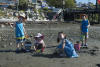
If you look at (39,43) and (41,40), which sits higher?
(41,40)

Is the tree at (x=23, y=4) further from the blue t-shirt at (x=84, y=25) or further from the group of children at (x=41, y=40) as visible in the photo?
the group of children at (x=41, y=40)

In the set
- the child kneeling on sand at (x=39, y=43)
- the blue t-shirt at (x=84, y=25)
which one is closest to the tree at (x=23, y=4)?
the blue t-shirt at (x=84, y=25)

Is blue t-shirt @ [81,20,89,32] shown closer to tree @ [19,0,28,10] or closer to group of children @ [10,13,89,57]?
group of children @ [10,13,89,57]

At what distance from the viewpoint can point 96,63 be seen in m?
9.45

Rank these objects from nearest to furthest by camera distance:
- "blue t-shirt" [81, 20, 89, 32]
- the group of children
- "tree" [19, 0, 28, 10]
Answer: the group of children
"blue t-shirt" [81, 20, 89, 32]
"tree" [19, 0, 28, 10]

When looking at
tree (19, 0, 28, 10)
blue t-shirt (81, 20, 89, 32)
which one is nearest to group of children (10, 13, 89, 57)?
blue t-shirt (81, 20, 89, 32)

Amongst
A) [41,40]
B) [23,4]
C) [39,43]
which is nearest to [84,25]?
[41,40]

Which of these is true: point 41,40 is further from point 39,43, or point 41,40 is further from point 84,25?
point 84,25

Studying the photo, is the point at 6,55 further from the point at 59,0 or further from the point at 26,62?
the point at 59,0

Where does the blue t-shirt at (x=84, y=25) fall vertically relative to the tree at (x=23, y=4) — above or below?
above

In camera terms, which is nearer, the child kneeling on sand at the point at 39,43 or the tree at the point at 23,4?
the child kneeling on sand at the point at 39,43

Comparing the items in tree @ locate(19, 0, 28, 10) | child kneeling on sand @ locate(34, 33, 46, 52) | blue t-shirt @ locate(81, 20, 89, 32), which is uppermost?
blue t-shirt @ locate(81, 20, 89, 32)

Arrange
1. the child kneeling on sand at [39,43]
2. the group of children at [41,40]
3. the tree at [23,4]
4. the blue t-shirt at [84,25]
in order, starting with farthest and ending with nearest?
the tree at [23,4] < the blue t-shirt at [84,25] < the child kneeling on sand at [39,43] < the group of children at [41,40]

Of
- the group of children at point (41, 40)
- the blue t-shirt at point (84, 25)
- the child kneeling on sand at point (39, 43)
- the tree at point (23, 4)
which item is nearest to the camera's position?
the group of children at point (41, 40)
